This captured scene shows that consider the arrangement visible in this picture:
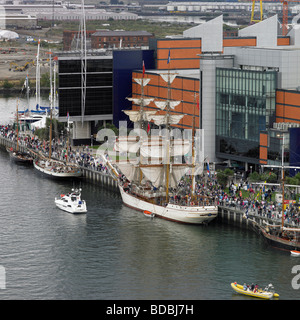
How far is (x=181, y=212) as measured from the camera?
91625 mm

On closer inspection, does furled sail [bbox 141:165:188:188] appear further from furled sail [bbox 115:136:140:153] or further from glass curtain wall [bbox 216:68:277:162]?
glass curtain wall [bbox 216:68:277:162]

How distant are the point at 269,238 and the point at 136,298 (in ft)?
57.3

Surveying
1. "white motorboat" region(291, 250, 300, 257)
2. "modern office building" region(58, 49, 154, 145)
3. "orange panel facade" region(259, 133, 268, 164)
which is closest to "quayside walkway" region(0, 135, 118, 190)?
"modern office building" region(58, 49, 154, 145)

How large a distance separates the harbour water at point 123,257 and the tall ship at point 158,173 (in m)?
1.34

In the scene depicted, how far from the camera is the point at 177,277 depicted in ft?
242

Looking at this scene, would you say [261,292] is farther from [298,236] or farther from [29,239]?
[29,239]

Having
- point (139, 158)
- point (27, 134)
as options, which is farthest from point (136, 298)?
point (27, 134)

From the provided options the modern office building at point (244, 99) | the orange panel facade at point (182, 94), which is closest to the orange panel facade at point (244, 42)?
the orange panel facade at point (182, 94)

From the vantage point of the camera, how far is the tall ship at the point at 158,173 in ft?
306

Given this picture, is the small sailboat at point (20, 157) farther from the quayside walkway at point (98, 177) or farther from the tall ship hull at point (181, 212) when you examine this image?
the tall ship hull at point (181, 212)

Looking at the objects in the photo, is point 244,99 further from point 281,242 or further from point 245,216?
point 281,242

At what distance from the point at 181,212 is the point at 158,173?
1049 cm

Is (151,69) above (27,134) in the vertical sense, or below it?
above
